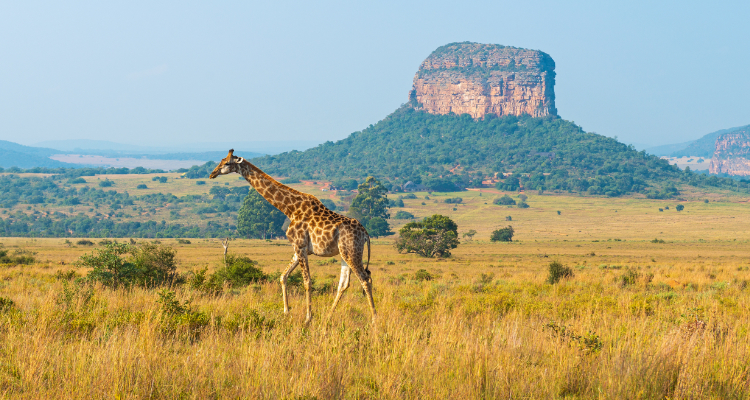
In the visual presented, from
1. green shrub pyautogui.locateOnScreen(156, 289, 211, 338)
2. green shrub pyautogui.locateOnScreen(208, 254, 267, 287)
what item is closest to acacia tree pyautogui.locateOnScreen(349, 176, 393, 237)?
green shrub pyautogui.locateOnScreen(208, 254, 267, 287)

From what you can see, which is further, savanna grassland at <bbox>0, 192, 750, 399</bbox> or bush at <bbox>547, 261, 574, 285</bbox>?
bush at <bbox>547, 261, 574, 285</bbox>

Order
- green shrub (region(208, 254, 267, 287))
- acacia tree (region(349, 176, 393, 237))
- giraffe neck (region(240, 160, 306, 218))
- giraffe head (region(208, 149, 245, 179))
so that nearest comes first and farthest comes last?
giraffe head (region(208, 149, 245, 179)), giraffe neck (region(240, 160, 306, 218)), green shrub (region(208, 254, 267, 287)), acacia tree (region(349, 176, 393, 237))

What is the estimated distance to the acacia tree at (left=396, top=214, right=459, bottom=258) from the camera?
52188 mm

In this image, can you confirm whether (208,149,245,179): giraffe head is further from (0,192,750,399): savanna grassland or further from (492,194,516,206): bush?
(492,194,516,206): bush

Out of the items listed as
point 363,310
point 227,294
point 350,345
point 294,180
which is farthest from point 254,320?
point 294,180

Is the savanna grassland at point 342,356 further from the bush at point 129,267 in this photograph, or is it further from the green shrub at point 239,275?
the green shrub at point 239,275

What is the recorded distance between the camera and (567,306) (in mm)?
10641

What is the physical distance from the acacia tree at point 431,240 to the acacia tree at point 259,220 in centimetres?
4839

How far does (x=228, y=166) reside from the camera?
7.95 m

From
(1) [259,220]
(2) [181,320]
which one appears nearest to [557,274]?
(2) [181,320]

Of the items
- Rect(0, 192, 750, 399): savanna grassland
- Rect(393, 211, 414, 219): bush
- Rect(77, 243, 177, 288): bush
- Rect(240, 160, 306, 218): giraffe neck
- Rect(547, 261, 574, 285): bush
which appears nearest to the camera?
Rect(0, 192, 750, 399): savanna grassland

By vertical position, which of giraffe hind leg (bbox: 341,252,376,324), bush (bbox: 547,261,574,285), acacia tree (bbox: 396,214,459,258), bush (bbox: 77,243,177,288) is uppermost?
giraffe hind leg (bbox: 341,252,376,324)

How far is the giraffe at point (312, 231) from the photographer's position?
7871mm

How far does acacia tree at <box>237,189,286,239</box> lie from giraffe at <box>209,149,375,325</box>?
3689 inches
